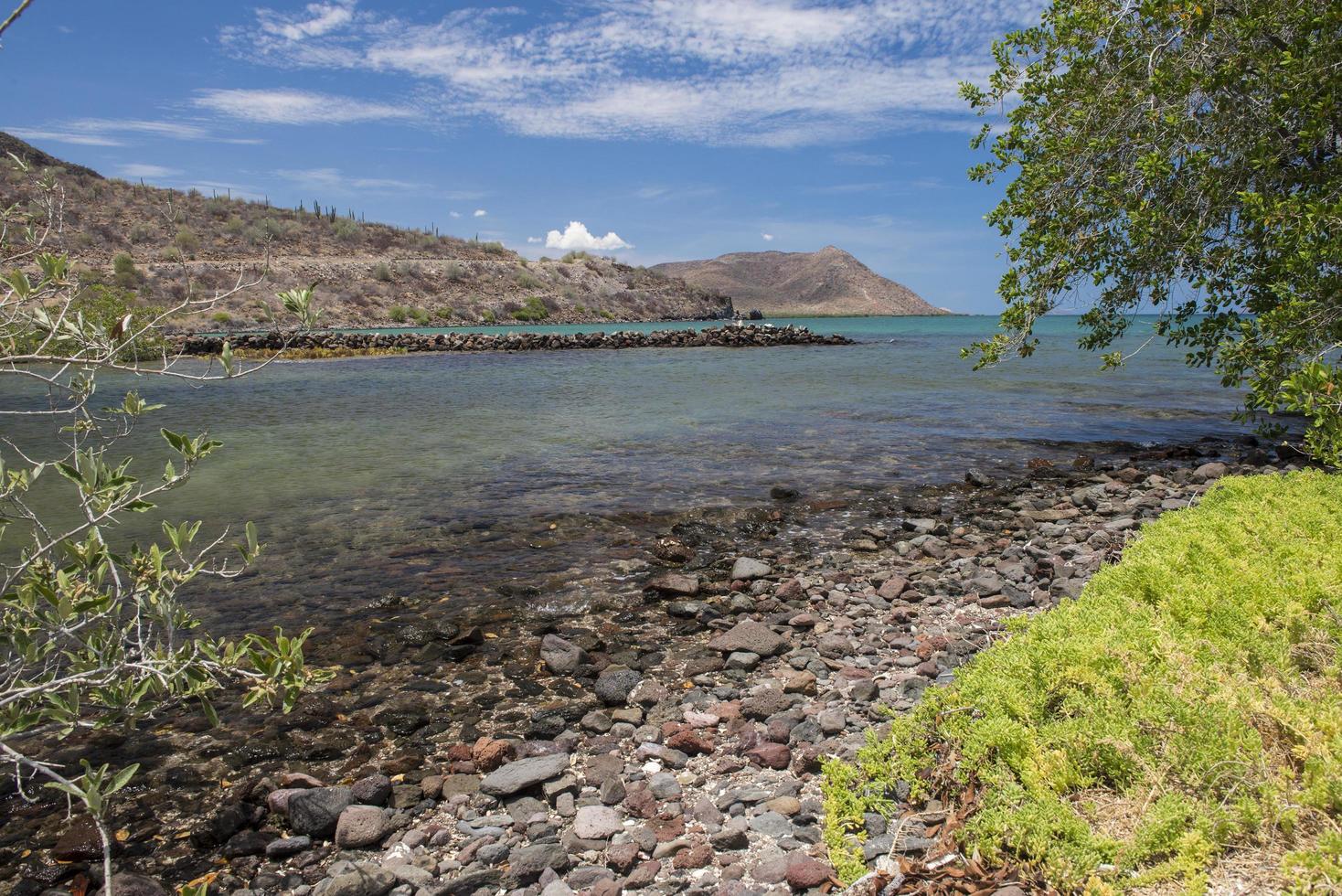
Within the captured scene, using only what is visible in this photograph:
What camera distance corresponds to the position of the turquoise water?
9.03 metres

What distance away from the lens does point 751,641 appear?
6.51m

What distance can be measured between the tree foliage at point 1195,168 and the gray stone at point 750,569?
5.55 metres

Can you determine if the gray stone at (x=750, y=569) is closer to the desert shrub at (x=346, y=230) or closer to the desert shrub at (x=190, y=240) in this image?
the desert shrub at (x=190, y=240)

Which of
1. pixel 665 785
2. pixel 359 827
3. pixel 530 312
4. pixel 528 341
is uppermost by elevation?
pixel 530 312

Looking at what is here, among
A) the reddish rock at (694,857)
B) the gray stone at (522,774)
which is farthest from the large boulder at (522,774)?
the reddish rock at (694,857)

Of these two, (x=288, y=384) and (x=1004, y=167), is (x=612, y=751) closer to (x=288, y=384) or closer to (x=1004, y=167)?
(x=1004, y=167)

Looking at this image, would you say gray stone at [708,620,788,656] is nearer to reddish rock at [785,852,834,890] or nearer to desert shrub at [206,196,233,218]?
reddish rock at [785,852,834,890]

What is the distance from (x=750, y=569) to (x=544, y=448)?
8648mm

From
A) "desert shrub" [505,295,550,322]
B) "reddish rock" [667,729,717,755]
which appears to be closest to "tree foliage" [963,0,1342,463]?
"reddish rock" [667,729,717,755]

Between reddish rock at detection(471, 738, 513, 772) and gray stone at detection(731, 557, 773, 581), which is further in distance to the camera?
gray stone at detection(731, 557, 773, 581)

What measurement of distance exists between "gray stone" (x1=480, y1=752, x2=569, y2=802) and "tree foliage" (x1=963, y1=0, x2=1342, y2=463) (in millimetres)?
7940

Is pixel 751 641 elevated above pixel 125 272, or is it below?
below

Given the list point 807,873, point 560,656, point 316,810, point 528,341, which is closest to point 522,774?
point 316,810

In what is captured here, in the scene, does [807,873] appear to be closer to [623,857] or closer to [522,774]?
[623,857]
